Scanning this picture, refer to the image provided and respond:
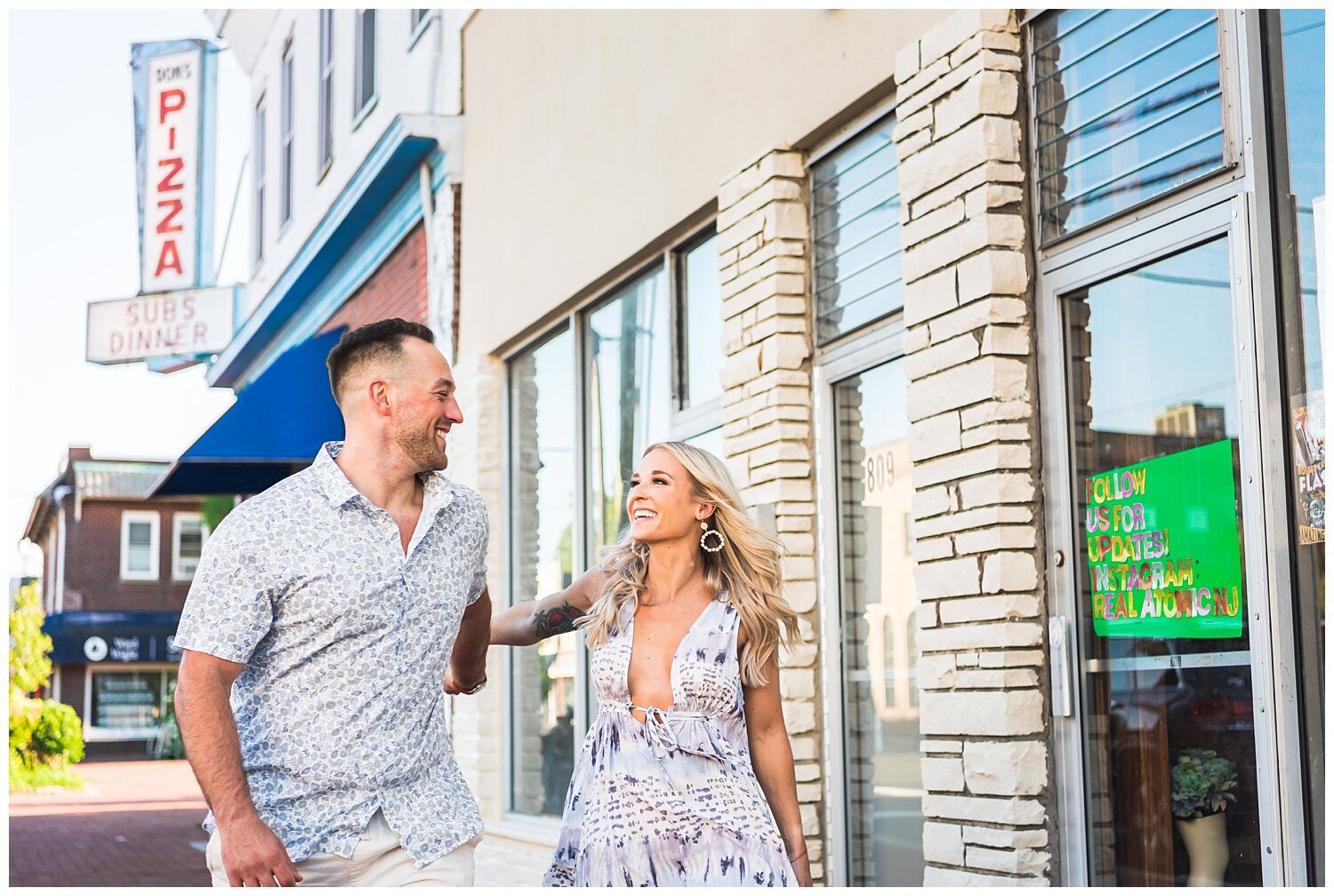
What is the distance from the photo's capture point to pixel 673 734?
389cm

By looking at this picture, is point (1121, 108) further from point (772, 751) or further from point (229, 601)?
point (229, 601)

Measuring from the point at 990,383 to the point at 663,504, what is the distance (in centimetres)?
158

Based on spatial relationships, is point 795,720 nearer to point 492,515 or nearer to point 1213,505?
point 1213,505

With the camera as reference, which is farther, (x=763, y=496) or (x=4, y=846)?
(x=763, y=496)

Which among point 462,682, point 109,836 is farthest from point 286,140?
point 462,682

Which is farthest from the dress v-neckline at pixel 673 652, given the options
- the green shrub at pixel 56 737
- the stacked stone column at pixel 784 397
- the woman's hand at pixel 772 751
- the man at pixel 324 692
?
the green shrub at pixel 56 737

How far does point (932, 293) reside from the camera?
5598 mm

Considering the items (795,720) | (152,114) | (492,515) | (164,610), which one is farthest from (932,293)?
(164,610)

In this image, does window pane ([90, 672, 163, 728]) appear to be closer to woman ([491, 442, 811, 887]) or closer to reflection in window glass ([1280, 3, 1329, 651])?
woman ([491, 442, 811, 887])

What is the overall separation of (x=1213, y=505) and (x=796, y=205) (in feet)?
9.45

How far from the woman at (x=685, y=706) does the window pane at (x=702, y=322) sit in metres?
3.45

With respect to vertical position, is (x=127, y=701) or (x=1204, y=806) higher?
(x=1204, y=806)

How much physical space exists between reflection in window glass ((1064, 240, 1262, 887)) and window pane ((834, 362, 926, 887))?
108 cm

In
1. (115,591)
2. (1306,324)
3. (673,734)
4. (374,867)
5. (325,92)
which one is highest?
(325,92)
